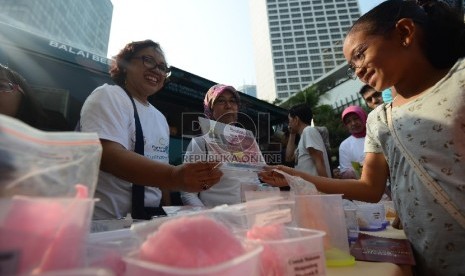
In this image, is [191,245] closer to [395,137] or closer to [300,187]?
[300,187]

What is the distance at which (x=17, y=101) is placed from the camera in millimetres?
1599

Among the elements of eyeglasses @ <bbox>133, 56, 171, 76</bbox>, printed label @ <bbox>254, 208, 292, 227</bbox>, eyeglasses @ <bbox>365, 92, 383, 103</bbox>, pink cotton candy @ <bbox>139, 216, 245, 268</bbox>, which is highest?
eyeglasses @ <bbox>365, 92, 383, 103</bbox>

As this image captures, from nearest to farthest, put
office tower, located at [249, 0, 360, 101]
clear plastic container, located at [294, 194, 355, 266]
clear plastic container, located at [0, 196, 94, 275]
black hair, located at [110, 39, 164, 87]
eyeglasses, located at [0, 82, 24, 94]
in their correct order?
clear plastic container, located at [0, 196, 94, 275] → clear plastic container, located at [294, 194, 355, 266] → eyeglasses, located at [0, 82, 24, 94] → black hair, located at [110, 39, 164, 87] → office tower, located at [249, 0, 360, 101]

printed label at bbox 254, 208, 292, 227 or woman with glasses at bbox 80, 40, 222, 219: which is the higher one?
woman with glasses at bbox 80, 40, 222, 219

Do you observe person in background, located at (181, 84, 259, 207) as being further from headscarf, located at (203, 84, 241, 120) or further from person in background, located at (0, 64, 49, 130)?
person in background, located at (0, 64, 49, 130)

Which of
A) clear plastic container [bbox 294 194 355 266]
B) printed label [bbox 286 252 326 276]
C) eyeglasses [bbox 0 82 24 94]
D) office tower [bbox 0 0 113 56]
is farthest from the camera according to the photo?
office tower [bbox 0 0 113 56]

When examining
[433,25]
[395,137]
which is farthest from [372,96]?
[395,137]

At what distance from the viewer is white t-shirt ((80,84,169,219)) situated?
1135 mm

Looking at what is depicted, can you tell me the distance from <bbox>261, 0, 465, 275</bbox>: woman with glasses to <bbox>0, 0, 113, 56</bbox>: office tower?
2.78 m

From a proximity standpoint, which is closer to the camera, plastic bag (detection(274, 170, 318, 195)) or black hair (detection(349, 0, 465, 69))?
plastic bag (detection(274, 170, 318, 195))

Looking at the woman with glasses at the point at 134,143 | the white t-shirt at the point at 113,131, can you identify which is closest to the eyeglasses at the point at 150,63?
the woman with glasses at the point at 134,143

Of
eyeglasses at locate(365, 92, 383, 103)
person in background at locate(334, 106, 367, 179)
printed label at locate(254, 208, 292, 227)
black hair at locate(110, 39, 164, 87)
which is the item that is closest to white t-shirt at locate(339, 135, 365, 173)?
person in background at locate(334, 106, 367, 179)

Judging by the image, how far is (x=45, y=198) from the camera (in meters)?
0.33

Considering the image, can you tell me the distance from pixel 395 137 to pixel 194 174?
33.9 inches
